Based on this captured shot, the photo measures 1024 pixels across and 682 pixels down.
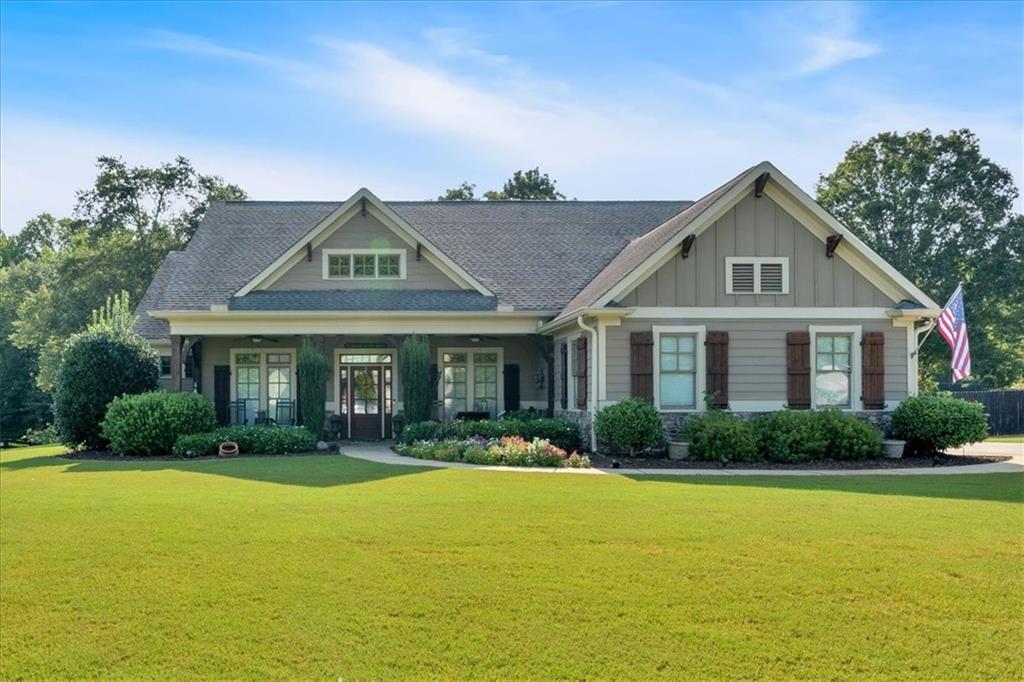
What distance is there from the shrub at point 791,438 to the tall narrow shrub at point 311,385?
31.5 ft

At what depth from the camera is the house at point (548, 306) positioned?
18.7 metres

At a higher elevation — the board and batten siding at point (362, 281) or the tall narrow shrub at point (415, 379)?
the board and batten siding at point (362, 281)

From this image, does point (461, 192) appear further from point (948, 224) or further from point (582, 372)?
point (582, 372)

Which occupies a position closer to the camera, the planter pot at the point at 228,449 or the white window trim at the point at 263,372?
the planter pot at the point at 228,449

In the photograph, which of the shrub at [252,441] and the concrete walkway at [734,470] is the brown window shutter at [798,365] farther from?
the shrub at [252,441]

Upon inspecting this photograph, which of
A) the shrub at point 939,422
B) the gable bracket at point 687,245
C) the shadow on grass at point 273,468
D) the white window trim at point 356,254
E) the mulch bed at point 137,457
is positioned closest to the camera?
the shadow on grass at point 273,468

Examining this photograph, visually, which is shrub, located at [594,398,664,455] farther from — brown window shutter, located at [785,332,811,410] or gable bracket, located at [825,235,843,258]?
gable bracket, located at [825,235,843,258]

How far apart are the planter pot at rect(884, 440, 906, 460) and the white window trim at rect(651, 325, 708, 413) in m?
3.59

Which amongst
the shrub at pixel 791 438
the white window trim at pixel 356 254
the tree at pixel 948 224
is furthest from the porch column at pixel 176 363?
the tree at pixel 948 224

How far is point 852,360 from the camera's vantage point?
19094 millimetres

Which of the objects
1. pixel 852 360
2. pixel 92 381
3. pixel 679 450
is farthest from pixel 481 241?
pixel 852 360

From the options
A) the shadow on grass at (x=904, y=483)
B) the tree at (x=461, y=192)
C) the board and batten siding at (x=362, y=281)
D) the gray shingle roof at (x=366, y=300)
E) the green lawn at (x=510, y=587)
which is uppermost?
the tree at (x=461, y=192)

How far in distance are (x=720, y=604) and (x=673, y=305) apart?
484 inches

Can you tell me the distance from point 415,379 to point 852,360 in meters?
9.40
